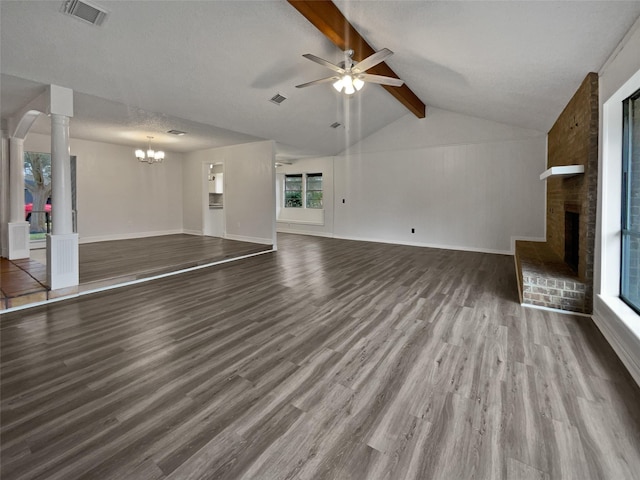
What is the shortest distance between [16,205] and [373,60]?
6.71m

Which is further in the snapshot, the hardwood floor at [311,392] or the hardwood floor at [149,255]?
the hardwood floor at [149,255]

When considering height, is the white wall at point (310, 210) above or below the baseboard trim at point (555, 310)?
above

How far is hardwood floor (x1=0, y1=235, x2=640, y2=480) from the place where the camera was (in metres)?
1.49

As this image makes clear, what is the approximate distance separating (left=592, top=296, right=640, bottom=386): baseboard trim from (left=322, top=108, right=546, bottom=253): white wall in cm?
405

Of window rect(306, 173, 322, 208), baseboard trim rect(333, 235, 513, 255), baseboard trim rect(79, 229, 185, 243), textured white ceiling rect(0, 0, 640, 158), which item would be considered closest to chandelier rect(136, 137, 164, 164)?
textured white ceiling rect(0, 0, 640, 158)

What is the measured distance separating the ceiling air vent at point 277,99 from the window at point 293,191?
204 inches

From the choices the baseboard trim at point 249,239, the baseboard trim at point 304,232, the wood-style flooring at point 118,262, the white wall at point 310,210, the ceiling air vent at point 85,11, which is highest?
the ceiling air vent at point 85,11

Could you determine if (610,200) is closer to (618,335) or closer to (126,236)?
(618,335)

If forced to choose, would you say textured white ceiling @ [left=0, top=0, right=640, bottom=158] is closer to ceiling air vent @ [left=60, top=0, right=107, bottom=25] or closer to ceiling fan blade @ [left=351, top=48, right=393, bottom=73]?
ceiling air vent @ [left=60, top=0, right=107, bottom=25]

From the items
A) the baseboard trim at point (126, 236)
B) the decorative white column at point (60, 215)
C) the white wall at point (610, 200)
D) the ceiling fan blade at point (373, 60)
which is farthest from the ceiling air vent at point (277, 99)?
the baseboard trim at point (126, 236)

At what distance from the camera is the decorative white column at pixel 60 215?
3826 mm

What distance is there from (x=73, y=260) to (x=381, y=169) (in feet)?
23.3

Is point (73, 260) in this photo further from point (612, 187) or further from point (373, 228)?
point (373, 228)

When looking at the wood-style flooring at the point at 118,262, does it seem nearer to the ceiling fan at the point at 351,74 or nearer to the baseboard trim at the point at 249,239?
the baseboard trim at the point at 249,239
